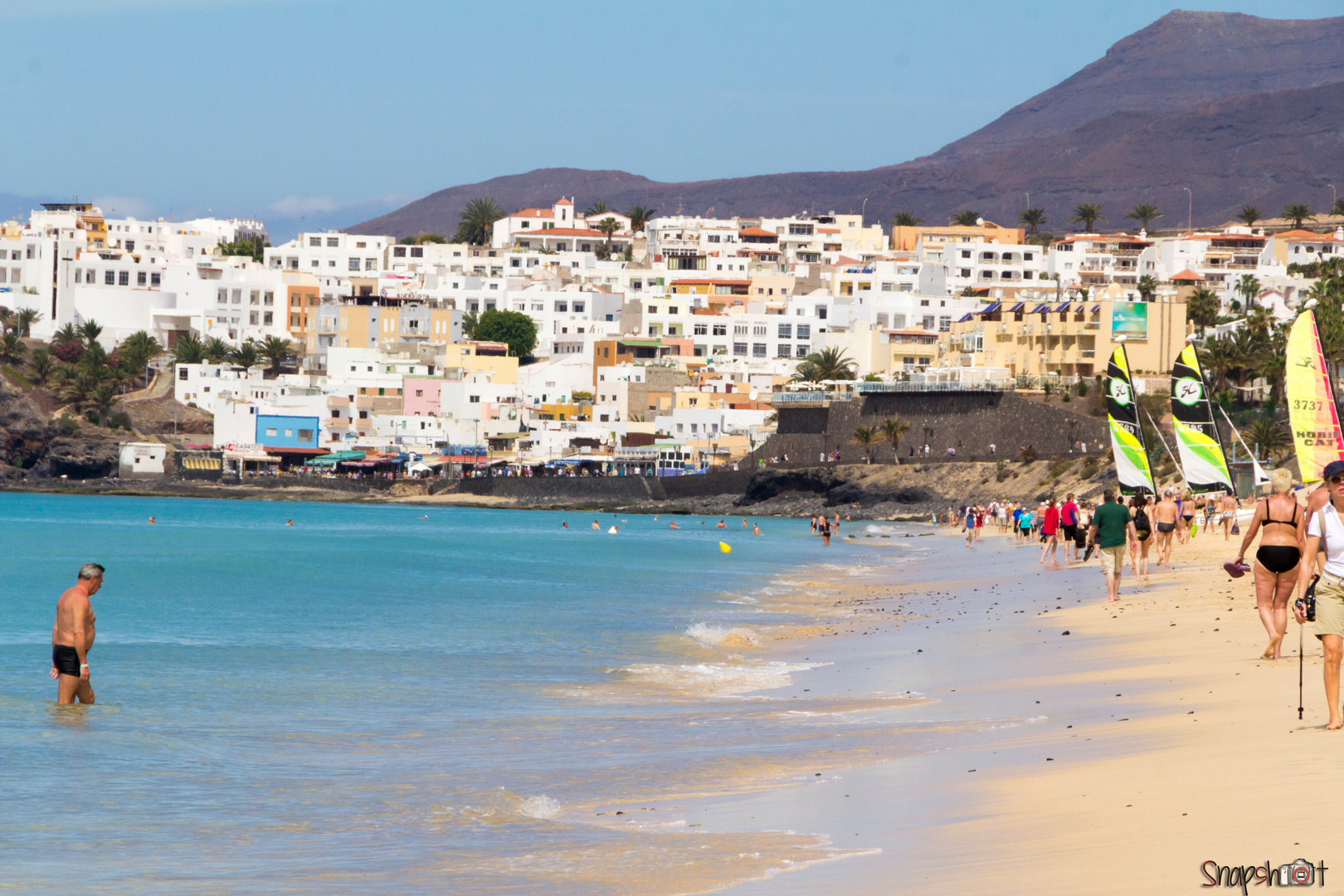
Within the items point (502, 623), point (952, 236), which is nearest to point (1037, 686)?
point (502, 623)

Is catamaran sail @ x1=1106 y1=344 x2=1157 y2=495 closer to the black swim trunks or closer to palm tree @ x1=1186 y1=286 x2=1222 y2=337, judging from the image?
Answer: the black swim trunks

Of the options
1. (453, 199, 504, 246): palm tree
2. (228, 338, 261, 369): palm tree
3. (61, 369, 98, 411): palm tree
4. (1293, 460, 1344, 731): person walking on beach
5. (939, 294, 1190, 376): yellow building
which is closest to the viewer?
(1293, 460, 1344, 731): person walking on beach

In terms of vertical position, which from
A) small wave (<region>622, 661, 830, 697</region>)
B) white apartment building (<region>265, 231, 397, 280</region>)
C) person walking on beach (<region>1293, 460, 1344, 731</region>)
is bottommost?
small wave (<region>622, 661, 830, 697</region>)

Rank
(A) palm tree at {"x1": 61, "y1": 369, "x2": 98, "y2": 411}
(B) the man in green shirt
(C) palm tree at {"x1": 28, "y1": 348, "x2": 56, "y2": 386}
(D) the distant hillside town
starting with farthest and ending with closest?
(C) palm tree at {"x1": 28, "y1": 348, "x2": 56, "y2": 386}, (A) palm tree at {"x1": 61, "y1": 369, "x2": 98, "y2": 411}, (D) the distant hillside town, (B) the man in green shirt

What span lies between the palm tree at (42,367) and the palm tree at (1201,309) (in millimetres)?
85442

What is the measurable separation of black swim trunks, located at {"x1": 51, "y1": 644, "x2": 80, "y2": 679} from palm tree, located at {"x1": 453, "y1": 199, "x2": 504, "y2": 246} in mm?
144500

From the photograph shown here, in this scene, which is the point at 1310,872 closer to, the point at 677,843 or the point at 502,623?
the point at 677,843

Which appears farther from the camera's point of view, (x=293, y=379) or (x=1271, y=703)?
(x=293, y=379)

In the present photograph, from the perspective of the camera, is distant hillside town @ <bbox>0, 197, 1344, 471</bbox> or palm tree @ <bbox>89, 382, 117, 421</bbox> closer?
distant hillside town @ <bbox>0, 197, 1344, 471</bbox>

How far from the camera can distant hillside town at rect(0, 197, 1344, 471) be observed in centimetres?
10269

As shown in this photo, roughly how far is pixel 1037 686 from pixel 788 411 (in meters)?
79.5

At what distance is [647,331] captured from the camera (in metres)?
125

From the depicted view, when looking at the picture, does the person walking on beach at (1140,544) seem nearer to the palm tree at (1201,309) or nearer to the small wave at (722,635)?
the small wave at (722,635)

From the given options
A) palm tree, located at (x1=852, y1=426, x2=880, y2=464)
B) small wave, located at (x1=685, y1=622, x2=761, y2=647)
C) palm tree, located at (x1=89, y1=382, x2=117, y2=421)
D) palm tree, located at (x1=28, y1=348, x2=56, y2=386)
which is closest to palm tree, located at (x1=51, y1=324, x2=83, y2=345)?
palm tree, located at (x1=28, y1=348, x2=56, y2=386)
